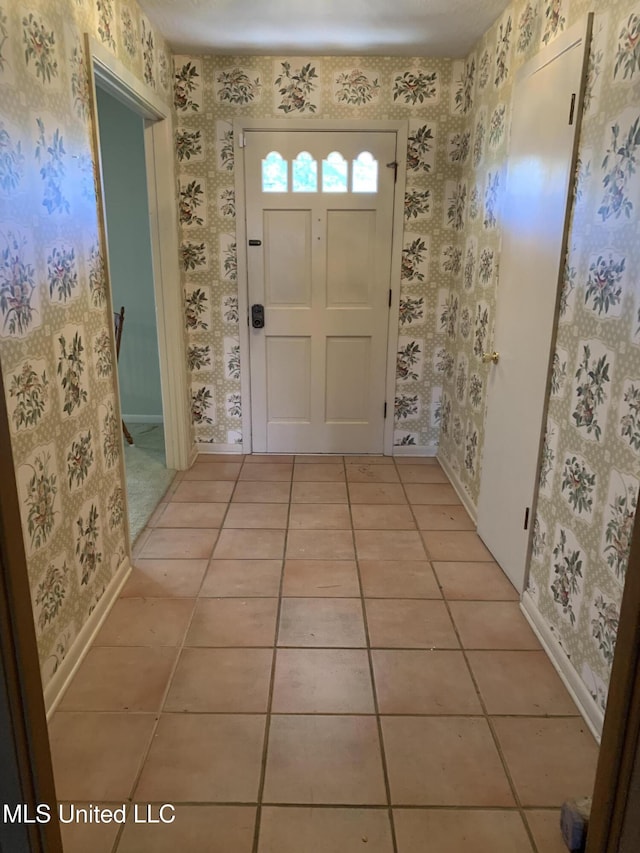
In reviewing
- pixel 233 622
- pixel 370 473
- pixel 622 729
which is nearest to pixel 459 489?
pixel 370 473

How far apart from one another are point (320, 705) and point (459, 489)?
178 centimetres

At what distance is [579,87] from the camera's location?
1.82 m

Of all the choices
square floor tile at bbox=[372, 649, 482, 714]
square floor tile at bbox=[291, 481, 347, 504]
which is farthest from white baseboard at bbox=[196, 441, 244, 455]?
square floor tile at bbox=[372, 649, 482, 714]

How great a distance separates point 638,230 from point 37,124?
5.35 ft

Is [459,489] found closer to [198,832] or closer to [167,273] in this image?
[167,273]

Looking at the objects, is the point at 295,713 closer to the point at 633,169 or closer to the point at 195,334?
the point at 633,169

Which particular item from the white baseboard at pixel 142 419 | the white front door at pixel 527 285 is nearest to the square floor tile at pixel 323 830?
the white front door at pixel 527 285

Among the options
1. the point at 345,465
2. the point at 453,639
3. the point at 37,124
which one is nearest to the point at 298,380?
the point at 345,465

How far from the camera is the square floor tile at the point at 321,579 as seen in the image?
7.95 feet

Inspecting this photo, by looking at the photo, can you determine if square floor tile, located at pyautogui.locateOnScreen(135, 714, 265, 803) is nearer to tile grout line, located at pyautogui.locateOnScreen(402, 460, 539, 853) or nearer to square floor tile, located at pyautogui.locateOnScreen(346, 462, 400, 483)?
tile grout line, located at pyautogui.locateOnScreen(402, 460, 539, 853)

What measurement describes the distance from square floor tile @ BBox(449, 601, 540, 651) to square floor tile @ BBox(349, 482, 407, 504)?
3.26 ft

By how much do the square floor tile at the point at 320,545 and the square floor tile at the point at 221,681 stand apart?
68 centimetres

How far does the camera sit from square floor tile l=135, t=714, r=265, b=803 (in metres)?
1.54

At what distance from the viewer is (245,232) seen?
142 inches
